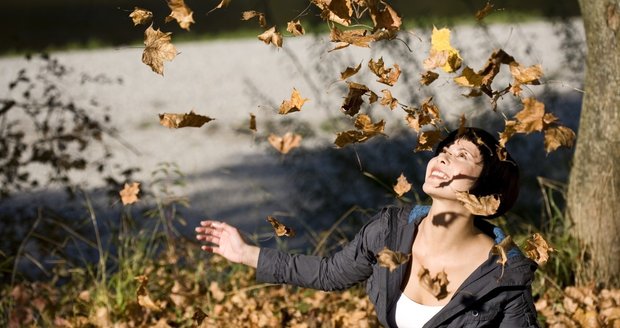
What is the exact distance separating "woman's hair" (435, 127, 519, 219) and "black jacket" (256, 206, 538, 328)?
153 millimetres

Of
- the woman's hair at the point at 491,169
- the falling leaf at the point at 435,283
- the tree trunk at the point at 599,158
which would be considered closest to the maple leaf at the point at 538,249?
the woman's hair at the point at 491,169

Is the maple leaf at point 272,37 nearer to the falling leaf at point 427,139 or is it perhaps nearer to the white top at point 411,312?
the falling leaf at point 427,139

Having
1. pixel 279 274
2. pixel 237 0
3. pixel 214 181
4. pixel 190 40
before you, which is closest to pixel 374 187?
pixel 214 181

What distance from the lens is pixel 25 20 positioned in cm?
1180

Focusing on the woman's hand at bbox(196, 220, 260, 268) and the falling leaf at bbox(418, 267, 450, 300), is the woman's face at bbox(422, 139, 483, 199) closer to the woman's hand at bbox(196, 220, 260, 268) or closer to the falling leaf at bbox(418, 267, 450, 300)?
the falling leaf at bbox(418, 267, 450, 300)

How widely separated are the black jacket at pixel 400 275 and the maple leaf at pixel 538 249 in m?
0.04

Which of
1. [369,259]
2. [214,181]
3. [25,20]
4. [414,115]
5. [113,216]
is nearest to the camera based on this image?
[414,115]

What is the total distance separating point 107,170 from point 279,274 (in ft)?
12.4

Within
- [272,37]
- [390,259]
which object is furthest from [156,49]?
[390,259]

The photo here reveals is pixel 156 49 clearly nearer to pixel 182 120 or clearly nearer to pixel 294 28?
pixel 182 120

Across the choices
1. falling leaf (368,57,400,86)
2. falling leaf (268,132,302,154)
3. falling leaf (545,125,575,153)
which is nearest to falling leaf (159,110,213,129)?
falling leaf (368,57,400,86)

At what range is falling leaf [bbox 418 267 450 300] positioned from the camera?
8.25 feet

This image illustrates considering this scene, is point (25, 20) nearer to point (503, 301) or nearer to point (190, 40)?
point (190, 40)

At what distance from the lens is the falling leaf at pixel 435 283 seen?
8.25 ft
